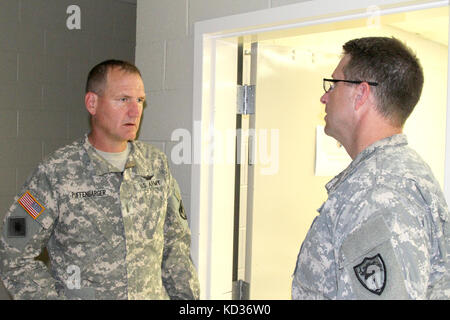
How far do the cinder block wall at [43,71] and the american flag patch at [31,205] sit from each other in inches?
82.1

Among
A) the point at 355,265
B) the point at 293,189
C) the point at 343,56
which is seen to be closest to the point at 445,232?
the point at 355,265

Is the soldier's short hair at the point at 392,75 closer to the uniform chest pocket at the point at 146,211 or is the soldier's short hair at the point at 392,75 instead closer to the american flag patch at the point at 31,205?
the uniform chest pocket at the point at 146,211

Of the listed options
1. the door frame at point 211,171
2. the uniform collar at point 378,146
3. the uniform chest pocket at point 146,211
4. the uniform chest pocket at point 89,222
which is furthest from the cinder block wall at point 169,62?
the uniform collar at point 378,146

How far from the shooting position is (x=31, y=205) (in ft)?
5.29

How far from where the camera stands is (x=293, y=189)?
2.07 m

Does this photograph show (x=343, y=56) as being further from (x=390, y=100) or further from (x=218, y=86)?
(x=218, y=86)

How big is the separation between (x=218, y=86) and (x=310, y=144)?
499 mm

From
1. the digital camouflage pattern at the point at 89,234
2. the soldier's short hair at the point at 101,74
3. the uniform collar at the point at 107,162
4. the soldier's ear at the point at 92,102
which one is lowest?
the digital camouflage pattern at the point at 89,234

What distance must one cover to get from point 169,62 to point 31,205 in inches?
33.9

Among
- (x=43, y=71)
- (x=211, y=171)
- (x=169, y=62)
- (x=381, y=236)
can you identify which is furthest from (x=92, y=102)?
(x=43, y=71)

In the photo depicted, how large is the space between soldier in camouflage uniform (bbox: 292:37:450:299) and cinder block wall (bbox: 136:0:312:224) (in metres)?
0.77

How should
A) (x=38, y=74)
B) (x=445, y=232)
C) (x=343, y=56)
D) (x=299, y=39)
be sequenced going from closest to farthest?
(x=445, y=232) < (x=343, y=56) < (x=299, y=39) < (x=38, y=74)

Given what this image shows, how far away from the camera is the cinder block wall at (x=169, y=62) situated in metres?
1.98

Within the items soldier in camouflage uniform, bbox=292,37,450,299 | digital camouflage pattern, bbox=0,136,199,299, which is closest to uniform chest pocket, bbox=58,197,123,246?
digital camouflage pattern, bbox=0,136,199,299
